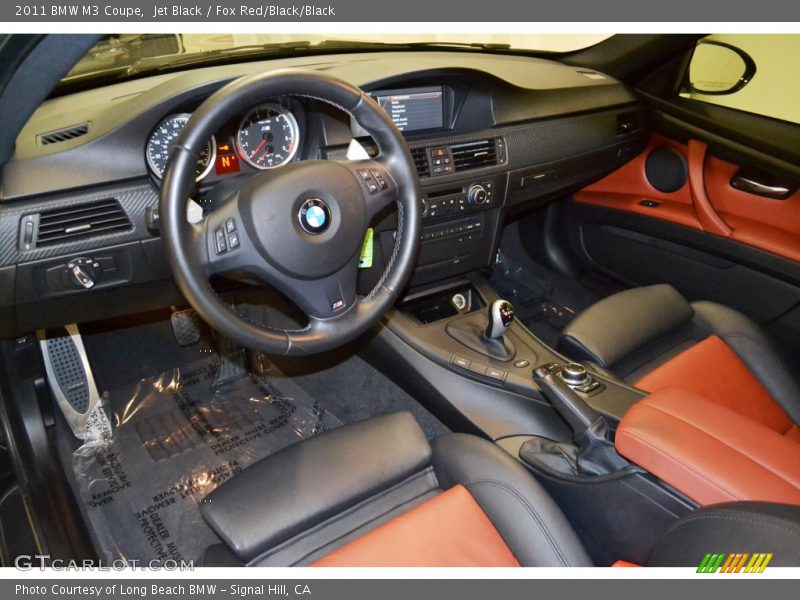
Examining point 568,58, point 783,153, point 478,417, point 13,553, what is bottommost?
point 13,553

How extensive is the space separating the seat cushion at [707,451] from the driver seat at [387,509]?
0.61 ft

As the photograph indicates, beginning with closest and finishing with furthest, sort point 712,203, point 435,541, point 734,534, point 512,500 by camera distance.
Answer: point 734,534
point 435,541
point 512,500
point 712,203

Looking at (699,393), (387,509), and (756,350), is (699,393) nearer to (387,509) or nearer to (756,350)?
(756,350)

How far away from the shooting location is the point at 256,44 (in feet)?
5.91

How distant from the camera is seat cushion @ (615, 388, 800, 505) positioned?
1037mm

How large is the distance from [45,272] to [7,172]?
0.23 metres

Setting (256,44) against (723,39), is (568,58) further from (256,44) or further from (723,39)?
(256,44)

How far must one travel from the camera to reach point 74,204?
1.29 m

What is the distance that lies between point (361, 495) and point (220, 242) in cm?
56

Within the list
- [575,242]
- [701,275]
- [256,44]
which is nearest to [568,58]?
[575,242]

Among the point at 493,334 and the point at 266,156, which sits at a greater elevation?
the point at 266,156

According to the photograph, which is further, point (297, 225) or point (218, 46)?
point (218, 46)

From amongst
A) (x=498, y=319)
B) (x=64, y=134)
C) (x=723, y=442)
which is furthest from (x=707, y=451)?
(x=64, y=134)

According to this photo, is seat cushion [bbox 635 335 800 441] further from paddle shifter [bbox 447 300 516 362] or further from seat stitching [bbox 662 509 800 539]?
seat stitching [bbox 662 509 800 539]
